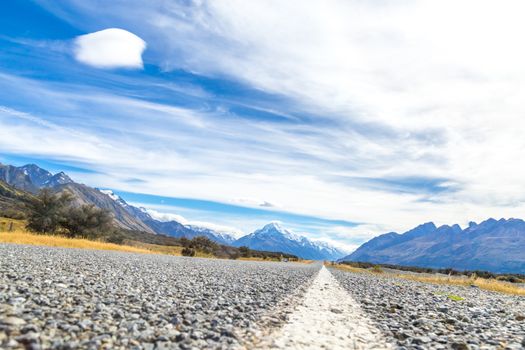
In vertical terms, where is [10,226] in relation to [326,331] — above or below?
below

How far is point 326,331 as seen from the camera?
798cm

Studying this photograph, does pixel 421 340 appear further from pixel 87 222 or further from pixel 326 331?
pixel 87 222

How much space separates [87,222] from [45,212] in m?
6.00

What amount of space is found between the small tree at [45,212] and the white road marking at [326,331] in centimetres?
4441

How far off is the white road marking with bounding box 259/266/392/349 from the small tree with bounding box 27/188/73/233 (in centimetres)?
4441

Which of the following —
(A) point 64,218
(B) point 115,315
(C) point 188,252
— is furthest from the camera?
(C) point 188,252

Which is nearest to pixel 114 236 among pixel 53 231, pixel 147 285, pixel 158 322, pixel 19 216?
pixel 53 231

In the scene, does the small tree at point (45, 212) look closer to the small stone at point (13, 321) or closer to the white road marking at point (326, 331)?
the white road marking at point (326, 331)

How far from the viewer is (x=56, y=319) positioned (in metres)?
6.29

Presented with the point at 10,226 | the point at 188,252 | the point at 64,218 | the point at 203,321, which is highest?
the point at 64,218

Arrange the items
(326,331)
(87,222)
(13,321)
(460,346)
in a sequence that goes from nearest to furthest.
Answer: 1. (13,321)
2. (460,346)
3. (326,331)
4. (87,222)

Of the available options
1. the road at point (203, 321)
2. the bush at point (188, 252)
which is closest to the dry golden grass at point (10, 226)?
the bush at point (188, 252)

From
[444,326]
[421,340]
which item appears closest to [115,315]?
[421,340]

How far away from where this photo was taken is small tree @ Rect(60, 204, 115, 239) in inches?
1950
